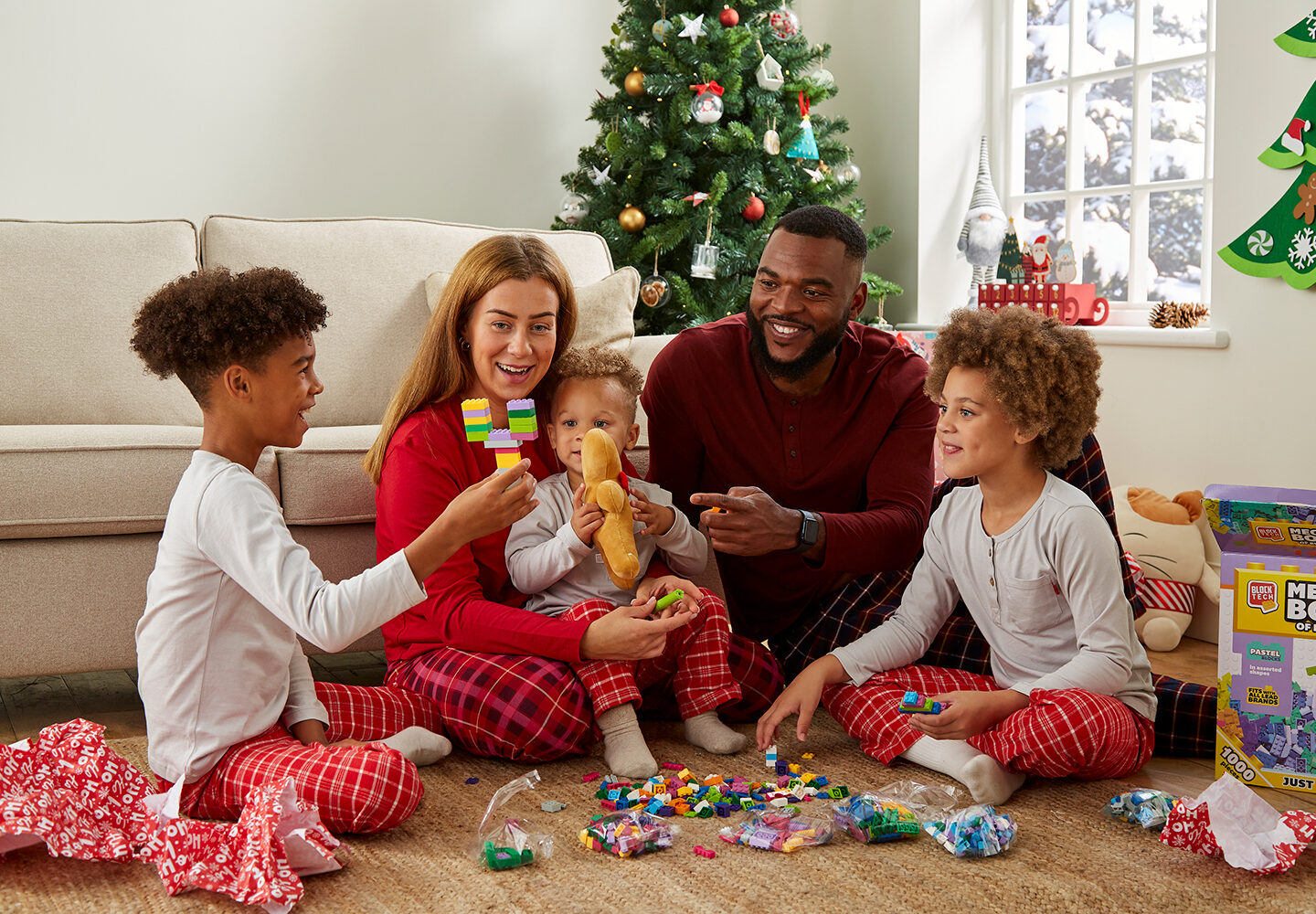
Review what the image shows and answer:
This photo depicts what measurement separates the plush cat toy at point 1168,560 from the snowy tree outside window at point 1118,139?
1054 mm

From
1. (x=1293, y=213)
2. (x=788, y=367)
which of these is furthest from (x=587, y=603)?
(x=1293, y=213)

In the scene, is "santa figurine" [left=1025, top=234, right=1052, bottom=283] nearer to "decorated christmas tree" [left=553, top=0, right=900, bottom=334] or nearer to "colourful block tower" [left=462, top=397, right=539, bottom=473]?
"decorated christmas tree" [left=553, top=0, right=900, bottom=334]

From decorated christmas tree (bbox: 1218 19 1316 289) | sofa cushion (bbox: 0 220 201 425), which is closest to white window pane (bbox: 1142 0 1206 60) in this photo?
decorated christmas tree (bbox: 1218 19 1316 289)

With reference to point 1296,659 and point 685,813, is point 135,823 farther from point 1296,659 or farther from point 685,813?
point 1296,659

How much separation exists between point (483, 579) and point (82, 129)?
2494 mm

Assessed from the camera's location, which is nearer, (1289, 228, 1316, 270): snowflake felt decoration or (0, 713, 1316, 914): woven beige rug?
(0, 713, 1316, 914): woven beige rug

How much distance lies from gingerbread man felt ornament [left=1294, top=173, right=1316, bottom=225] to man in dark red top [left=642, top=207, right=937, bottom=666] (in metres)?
1.29

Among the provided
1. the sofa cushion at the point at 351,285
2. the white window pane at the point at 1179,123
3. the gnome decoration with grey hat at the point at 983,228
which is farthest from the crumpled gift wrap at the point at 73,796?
the white window pane at the point at 1179,123

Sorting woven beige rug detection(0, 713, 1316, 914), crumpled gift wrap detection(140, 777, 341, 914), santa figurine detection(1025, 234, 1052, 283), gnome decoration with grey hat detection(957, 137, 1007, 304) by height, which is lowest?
woven beige rug detection(0, 713, 1316, 914)

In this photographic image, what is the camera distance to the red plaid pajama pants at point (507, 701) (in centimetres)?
183

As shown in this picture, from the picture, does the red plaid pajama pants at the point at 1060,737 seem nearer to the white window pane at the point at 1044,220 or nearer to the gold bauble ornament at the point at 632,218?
the gold bauble ornament at the point at 632,218

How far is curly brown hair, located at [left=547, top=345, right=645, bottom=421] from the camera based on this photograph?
197cm

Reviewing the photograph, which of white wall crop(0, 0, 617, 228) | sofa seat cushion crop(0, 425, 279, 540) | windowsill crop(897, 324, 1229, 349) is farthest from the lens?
white wall crop(0, 0, 617, 228)

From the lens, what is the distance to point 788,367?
2178mm
